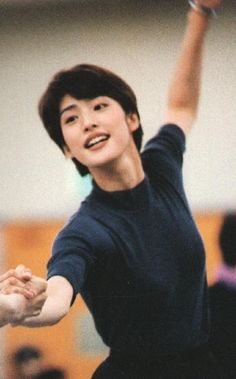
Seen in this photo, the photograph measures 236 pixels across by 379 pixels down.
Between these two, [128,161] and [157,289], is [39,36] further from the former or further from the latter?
[157,289]

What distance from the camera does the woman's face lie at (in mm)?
718

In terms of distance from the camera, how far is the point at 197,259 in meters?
0.73

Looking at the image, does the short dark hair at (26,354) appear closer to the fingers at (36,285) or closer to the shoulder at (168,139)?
the shoulder at (168,139)

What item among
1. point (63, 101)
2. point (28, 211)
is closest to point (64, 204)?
point (28, 211)

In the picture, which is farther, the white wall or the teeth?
the white wall

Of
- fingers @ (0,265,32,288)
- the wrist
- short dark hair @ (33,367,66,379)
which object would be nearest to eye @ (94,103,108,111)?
the wrist

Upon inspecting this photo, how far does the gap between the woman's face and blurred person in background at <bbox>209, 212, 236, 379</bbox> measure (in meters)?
0.17

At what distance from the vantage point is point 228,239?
886 mm

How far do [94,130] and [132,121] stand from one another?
0.05 m

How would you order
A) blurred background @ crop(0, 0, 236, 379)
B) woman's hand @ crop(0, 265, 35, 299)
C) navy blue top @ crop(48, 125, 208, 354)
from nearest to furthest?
1. woman's hand @ crop(0, 265, 35, 299)
2. navy blue top @ crop(48, 125, 208, 354)
3. blurred background @ crop(0, 0, 236, 379)

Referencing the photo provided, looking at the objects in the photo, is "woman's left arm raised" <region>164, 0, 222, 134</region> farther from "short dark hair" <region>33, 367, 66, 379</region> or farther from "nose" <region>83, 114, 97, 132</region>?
"short dark hair" <region>33, 367, 66, 379</region>

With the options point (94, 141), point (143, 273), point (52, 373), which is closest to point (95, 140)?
point (94, 141)

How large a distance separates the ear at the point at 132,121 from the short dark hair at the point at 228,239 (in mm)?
181

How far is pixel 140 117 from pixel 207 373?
255 millimetres
